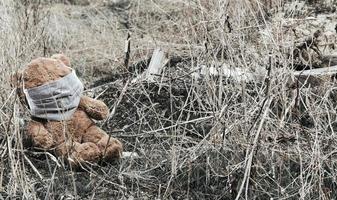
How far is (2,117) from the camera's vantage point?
2965mm

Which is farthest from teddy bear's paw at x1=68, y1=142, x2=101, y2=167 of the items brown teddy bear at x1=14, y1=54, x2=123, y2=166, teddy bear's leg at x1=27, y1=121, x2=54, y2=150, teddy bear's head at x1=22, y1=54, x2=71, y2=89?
teddy bear's head at x1=22, y1=54, x2=71, y2=89

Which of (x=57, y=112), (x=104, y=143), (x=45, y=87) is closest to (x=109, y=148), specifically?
(x=104, y=143)

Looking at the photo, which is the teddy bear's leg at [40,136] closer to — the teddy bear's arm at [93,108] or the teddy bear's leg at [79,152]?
the teddy bear's leg at [79,152]

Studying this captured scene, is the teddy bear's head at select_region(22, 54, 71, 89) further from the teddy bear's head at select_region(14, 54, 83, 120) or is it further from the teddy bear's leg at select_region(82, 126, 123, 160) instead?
the teddy bear's leg at select_region(82, 126, 123, 160)

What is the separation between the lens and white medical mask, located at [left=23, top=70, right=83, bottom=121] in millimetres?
2770

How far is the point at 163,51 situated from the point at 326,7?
1.44 metres

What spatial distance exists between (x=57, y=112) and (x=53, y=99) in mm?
71

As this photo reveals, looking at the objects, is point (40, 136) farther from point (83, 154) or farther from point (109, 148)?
point (109, 148)

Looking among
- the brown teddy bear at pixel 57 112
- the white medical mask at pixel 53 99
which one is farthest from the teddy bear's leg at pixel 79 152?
the white medical mask at pixel 53 99

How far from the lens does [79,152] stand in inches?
108

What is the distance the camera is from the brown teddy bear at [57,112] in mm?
2766

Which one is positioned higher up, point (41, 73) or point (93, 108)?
point (41, 73)

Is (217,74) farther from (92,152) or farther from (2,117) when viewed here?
(2,117)

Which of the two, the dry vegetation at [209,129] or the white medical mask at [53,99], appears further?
the white medical mask at [53,99]
